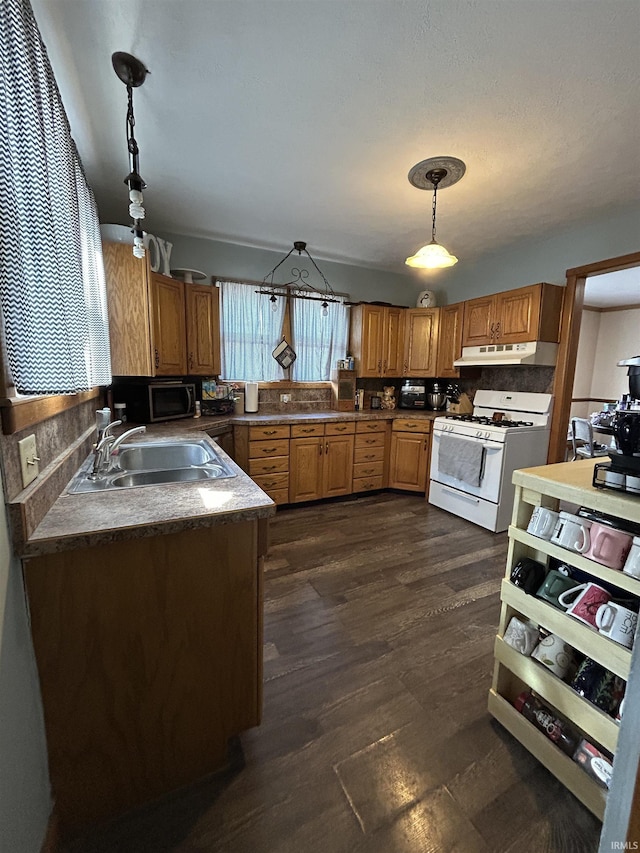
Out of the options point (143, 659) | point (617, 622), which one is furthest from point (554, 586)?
point (143, 659)

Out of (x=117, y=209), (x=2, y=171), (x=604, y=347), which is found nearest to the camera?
(x=2, y=171)

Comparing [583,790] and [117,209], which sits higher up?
[117,209]

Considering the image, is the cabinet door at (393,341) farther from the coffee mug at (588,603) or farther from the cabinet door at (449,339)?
the coffee mug at (588,603)

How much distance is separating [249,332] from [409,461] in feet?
7.51

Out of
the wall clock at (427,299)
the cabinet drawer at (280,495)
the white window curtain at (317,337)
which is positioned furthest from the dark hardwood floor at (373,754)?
the wall clock at (427,299)

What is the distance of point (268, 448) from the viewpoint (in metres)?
3.35

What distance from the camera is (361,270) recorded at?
14.1ft

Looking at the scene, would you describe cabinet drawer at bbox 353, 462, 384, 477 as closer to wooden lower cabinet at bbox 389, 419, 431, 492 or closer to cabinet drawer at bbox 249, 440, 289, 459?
wooden lower cabinet at bbox 389, 419, 431, 492

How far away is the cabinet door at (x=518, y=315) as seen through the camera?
3.15m

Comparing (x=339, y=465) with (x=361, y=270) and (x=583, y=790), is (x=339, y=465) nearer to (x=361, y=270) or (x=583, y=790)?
(x=361, y=270)

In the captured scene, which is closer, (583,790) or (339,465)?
(583,790)

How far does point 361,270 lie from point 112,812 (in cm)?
463

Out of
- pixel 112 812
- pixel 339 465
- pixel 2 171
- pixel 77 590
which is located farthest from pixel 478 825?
pixel 339 465

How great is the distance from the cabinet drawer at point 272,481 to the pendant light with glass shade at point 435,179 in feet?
7.19
